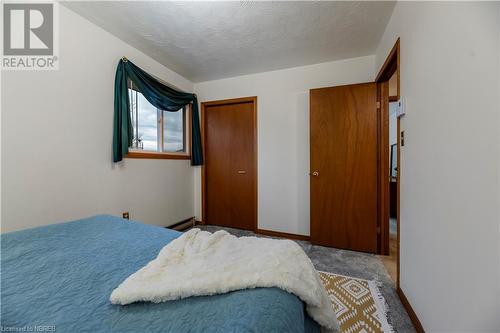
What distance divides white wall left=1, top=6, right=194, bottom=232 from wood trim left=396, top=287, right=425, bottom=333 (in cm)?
264

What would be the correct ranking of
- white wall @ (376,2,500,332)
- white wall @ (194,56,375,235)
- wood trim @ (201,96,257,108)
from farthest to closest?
wood trim @ (201,96,257,108), white wall @ (194,56,375,235), white wall @ (376,2,500,332)

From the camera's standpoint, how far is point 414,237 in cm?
135

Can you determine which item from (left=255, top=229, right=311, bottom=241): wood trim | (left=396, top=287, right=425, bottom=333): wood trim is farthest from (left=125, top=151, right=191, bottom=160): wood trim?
(left=396, top=287, right=425, bottom=333): wood trim

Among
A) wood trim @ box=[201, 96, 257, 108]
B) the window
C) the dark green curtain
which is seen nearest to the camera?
the dark green curtain

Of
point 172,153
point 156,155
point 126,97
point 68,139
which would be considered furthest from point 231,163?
Answer: point 68,139

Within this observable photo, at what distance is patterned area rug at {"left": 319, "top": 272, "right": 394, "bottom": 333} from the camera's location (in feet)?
4.27

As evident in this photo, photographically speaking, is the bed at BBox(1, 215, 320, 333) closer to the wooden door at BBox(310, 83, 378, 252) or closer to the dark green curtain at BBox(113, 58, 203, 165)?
the dark green curtain at BBox(113, 58, 203, 165)

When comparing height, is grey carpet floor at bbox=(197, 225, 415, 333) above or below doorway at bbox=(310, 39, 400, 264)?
below

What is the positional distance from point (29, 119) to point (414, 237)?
2.84 metres

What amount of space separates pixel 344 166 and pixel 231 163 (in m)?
1.64

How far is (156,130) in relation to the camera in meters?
2.85

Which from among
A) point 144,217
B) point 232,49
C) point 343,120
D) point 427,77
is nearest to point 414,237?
point 427,77

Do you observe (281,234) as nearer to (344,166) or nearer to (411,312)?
(344,166)

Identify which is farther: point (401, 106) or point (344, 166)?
point (344, 166)
